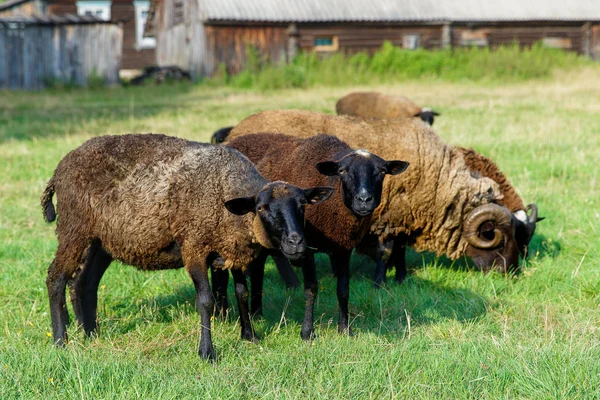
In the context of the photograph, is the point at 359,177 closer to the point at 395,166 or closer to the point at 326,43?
the point at 395,166

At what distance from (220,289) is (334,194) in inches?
47.2

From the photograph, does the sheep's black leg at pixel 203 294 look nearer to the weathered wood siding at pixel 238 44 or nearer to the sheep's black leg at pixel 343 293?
the sheep's black leg at pixel 343 293

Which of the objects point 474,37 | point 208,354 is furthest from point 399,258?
point 474,37

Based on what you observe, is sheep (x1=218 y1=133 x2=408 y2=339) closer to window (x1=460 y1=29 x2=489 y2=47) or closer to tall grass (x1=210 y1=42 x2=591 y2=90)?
tall grass (x1=210 y1=42 x2=591 y2=90)

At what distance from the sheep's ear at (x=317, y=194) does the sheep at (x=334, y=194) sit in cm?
48

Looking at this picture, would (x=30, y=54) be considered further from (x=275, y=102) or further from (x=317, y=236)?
(x=317, y=236)

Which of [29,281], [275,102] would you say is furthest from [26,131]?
Answer: [29,281]

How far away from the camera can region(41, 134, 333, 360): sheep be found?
507 cm

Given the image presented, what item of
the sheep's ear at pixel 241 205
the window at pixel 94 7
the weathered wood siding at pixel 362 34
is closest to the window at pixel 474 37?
the weathered wood siding at pixel 362 34

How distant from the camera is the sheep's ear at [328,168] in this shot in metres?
5.72

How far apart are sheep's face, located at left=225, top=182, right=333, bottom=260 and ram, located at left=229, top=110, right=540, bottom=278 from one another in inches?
101

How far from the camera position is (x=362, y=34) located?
32469 mm

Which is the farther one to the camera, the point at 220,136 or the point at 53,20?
the point at 53,20

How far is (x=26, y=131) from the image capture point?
628 inches
